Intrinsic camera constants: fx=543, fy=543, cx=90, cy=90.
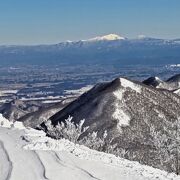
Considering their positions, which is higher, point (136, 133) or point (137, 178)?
point (137, 178)

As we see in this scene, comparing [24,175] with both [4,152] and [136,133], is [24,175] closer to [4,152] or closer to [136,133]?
[4,152]

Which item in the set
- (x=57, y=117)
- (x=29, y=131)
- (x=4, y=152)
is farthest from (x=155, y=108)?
(x=4, y=152)

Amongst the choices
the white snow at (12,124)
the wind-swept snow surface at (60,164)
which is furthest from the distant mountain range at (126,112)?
the wind-swept snow surface at (60,164)

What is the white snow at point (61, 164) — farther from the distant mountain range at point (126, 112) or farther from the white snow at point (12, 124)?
the distant mountain range at point (126, 112)

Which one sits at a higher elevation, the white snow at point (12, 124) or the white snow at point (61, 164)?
the white snow at point (61, 164)

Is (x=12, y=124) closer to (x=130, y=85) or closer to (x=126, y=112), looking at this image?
(x=126, y=112)

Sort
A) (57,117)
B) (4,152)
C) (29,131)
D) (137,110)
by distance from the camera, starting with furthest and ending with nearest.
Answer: (57,117) → (137,110) → (29,131) → (4,152)

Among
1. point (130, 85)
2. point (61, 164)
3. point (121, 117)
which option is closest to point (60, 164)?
point (61, 164)
